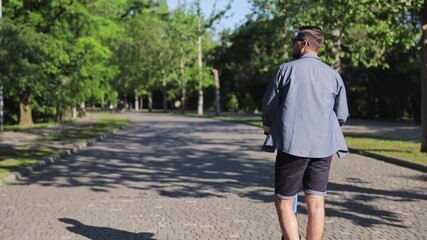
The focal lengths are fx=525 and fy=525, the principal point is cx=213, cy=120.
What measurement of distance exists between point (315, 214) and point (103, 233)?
110 inches

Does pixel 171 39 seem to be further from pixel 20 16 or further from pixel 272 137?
pixel 272 137

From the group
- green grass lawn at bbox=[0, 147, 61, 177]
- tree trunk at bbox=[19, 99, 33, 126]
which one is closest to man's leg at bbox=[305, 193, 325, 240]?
green grass lawn at bbox=[0, 147, 61, 177]

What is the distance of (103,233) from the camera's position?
6105 mm

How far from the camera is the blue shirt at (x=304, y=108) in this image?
417 centimetres

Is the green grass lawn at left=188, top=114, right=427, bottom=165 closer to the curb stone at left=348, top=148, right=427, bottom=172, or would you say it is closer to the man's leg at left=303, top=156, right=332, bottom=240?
the curb stone at left=348, top=148, right=427, bottom=172

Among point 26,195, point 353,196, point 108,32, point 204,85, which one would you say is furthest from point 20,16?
point 204,85

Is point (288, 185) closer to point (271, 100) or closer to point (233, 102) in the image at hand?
point (271, 100)

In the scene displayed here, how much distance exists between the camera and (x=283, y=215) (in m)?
4.34

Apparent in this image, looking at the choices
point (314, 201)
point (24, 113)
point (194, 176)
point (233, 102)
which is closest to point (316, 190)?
point (314, 201)

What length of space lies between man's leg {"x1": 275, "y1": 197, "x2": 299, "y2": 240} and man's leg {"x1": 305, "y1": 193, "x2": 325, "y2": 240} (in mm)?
147

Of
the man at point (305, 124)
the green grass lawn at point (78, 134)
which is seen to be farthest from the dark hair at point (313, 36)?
the green grass lawn at point (78, 134)

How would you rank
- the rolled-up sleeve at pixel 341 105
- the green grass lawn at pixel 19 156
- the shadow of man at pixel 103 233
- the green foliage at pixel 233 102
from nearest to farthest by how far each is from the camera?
the rolled-up sleeve at pixel 341 105
the shadow of man at pixel 103 233
the green grass lawn at pixel 19 156
the green foliage at pixel 233 102

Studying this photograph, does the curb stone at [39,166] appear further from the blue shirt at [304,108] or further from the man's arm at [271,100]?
the blue shirt at [304,108]

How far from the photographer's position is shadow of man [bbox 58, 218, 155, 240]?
5898 mm
